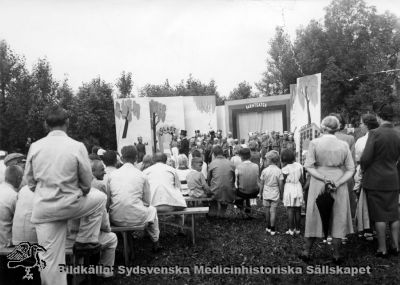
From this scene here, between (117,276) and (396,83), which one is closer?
(117,276)

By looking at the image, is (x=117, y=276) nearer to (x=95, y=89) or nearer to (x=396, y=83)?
(x=95, y=89)

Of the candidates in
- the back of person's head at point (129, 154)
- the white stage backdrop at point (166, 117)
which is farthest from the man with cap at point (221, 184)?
the white stage backdrop at point (166, 117)

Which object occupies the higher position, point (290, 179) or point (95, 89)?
point (95, 89)

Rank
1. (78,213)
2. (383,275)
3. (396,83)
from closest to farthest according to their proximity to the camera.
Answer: (78,213) < (383,275) < (396,83)

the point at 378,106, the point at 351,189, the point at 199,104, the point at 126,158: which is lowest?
the point at 351,189

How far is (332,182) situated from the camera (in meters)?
4.58

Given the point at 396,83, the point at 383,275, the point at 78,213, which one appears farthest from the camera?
the point at 396,83

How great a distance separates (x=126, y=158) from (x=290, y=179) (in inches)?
95.2

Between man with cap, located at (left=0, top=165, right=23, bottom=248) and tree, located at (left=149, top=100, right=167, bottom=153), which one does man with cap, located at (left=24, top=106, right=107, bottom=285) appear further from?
tree, located at (left=149, top=100, right=167, bottom=153)

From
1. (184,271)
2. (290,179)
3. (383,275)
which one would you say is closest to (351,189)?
(290,179)

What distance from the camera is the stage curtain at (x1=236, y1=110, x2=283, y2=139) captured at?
24.8m

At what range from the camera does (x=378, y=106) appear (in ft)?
17.2

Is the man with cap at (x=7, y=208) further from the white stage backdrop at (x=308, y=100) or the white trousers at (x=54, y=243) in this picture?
the white stage backdrop at (x=308, y=100)

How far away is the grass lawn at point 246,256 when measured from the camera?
430cm
